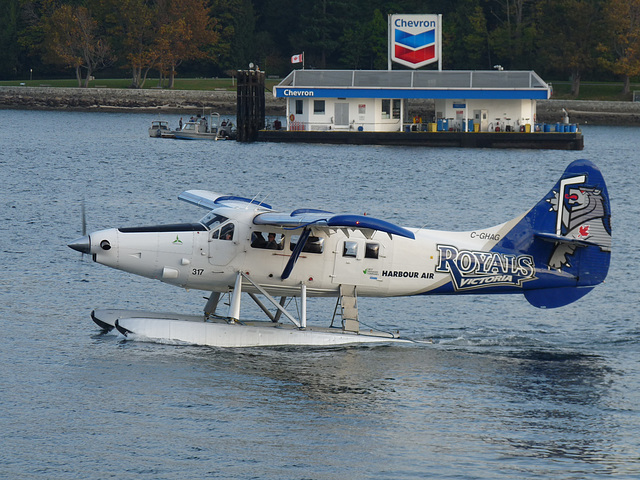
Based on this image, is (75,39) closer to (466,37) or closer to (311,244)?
(466,37)

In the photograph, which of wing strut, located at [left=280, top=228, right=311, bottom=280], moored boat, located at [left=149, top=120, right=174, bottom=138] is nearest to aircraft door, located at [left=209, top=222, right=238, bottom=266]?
wing strut, located at [left=280, top=228, right=311, bottom=280]

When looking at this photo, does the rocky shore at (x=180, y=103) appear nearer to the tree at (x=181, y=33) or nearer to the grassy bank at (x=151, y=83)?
the grassy bank at (x=151, y=83)

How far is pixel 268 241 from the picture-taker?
785 inches

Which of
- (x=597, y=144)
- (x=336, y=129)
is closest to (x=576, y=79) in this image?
(x=597, y=144)

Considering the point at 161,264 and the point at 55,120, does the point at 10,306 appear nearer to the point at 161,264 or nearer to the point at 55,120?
the point at 161,264

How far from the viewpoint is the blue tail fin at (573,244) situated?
20812mm

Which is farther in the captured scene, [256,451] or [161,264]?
[161,264]

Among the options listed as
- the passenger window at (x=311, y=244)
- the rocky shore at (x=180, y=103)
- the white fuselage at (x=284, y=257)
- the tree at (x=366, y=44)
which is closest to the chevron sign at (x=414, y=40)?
the rocky shore at (x=180, y=103)

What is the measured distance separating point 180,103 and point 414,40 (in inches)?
1632

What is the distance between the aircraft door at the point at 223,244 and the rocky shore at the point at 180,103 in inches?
3168

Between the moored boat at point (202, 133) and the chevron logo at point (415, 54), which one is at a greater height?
the chevron logo at point (415, 54)

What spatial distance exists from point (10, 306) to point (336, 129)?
46.3 m

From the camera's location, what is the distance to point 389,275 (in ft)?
67.1

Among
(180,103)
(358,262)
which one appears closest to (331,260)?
(358,262)
